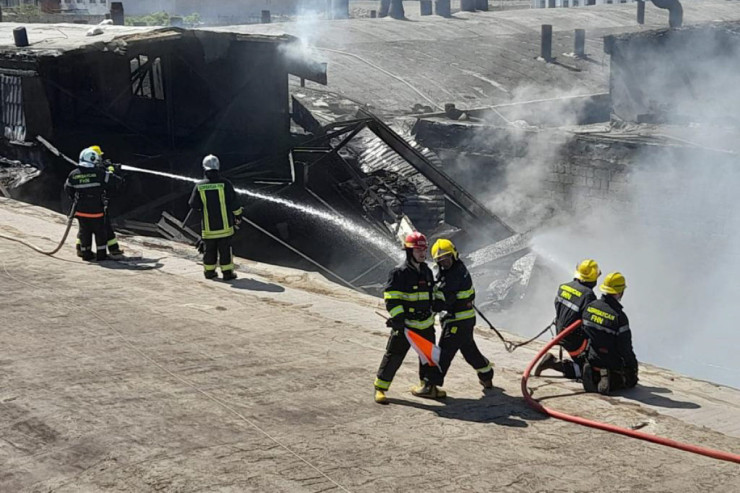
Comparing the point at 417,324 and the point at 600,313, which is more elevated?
the point at 417,324

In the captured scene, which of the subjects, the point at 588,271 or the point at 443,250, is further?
the point at 588,271

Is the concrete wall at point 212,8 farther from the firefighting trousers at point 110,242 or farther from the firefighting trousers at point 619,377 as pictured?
the firefighting trousers at point 619,377

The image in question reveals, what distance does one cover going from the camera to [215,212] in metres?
10.9

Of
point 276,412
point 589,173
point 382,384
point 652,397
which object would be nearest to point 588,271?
point 652,397

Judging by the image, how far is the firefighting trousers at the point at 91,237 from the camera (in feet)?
37.7

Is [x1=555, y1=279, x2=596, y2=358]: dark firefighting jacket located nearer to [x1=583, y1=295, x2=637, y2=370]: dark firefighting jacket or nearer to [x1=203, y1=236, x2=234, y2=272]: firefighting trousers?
[x1=583, y1=295, x2=637, y2=370]: dark firefighting jacket

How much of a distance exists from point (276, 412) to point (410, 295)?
1.32 meters

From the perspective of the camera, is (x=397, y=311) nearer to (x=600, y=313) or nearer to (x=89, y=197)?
(x=600, y=313)

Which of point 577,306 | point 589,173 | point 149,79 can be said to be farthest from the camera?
point 589,173

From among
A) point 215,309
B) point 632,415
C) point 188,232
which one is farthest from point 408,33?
point 632,415

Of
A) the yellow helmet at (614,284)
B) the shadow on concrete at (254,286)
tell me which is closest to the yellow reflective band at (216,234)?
the shadow on concrete at (254,286)

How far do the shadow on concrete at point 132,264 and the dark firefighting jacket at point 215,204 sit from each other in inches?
44.1

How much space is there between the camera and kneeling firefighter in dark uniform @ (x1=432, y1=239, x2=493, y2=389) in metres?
7.07

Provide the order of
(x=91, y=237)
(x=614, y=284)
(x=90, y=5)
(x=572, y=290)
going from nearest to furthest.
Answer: (x=614, y=284)
(x=572, y=290)
(x=91, y=237)
(x=90, y=5)
